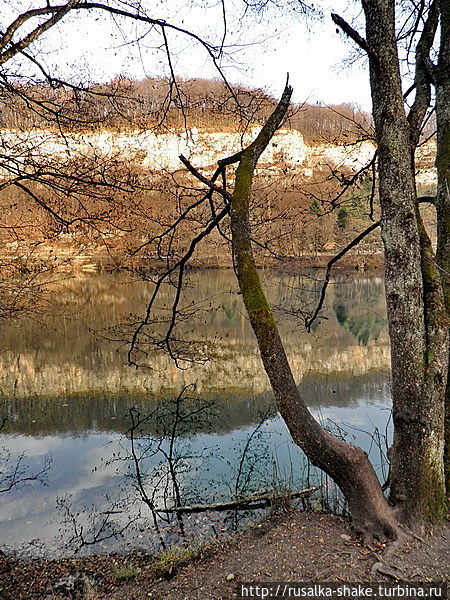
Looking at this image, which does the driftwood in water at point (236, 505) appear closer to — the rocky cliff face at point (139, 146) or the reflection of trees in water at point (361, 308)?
the rocky cliff face at point (139, 146)

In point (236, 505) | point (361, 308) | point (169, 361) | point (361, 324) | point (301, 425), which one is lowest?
point (236, 505)

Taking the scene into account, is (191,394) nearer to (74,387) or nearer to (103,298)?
(74,387)

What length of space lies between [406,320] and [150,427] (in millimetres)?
5394

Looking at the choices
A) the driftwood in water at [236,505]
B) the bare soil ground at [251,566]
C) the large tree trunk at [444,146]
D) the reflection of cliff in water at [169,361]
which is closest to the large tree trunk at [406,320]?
the bare soil ground at [251,566]

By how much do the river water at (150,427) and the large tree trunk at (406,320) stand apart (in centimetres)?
205

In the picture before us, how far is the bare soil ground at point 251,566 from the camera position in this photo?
2.40 metres

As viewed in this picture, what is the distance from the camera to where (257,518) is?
4.32 metres

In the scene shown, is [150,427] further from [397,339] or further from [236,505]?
[397,339]

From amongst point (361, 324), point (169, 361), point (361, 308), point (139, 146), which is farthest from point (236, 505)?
point (361, 308)

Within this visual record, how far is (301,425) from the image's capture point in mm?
2783

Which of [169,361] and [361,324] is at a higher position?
[361,324]

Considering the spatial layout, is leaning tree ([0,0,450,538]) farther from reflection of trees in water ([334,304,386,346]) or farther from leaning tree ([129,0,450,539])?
reflection of trees in water ([334,304,386,346])

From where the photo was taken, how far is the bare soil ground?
2.40 meters

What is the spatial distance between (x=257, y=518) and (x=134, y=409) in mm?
4084
